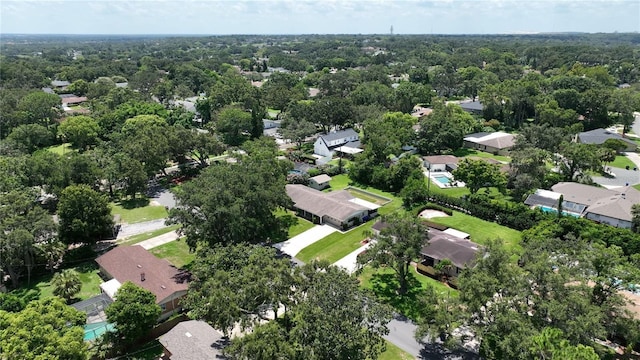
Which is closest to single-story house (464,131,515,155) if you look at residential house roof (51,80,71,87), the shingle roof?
the shingle roof

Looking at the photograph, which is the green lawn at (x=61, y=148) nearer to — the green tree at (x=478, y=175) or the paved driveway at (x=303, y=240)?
the paved driveway at (x=303, y=240)

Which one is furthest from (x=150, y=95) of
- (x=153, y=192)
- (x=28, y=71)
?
(x=153, y=192)

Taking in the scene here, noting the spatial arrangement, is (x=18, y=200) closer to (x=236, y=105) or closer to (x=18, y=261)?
(x=18, y=261)

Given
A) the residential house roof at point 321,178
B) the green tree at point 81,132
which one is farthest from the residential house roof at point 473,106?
the green tree at point 81,132

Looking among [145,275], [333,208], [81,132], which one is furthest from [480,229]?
[81,132]

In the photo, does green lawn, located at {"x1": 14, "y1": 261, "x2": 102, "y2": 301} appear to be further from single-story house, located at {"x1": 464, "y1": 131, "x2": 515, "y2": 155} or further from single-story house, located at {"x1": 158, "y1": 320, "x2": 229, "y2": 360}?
single-story house, located at {"x1": 464, "y1": 131, "x2": 515, "y2": 155}
